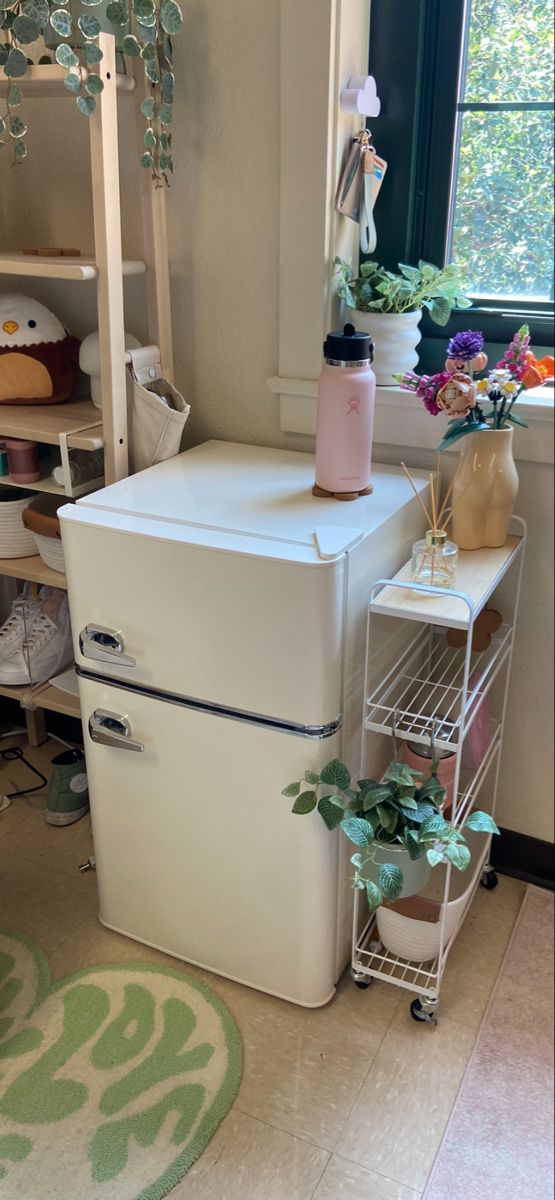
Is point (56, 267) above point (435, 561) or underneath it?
above

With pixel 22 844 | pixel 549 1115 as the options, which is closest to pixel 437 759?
pixel 549 1115

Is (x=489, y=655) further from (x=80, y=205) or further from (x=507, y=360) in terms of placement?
(x=80, y=205)

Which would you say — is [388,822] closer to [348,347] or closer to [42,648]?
[348,347]

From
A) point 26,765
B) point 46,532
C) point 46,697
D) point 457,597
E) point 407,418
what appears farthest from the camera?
point 26,765

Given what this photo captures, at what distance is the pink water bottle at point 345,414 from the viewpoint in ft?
4.52

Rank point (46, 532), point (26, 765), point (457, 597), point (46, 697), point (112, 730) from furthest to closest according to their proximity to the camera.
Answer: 1. point (26, 765)
2. point (46, 697)
3. point (46, 532)
4. point (112, 730)
5. point (457, 597)

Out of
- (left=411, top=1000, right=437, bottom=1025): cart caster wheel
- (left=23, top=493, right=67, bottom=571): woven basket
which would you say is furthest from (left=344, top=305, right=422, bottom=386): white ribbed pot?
(left=411, top=1000, right=437, bottom=1025): cart caster wheel

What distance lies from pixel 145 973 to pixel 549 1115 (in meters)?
0.66

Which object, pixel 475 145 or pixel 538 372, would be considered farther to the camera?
pixel 475 145

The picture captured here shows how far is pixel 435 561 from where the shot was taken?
139cm

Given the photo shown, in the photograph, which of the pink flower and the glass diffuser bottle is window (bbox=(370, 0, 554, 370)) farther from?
the glass diffuser bottle

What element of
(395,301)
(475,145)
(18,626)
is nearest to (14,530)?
(18,626)

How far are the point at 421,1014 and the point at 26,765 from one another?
1.06 metres

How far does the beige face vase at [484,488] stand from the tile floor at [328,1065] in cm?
72
